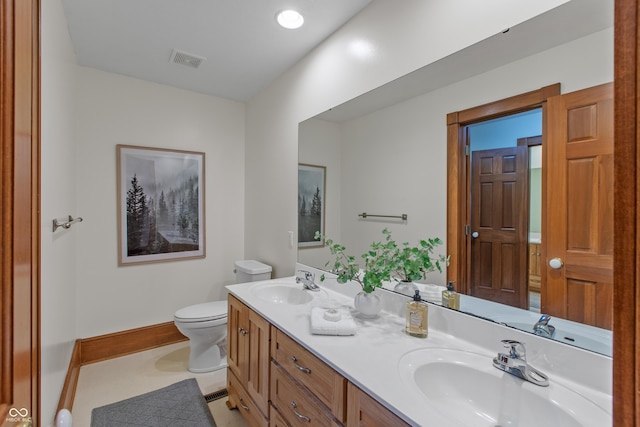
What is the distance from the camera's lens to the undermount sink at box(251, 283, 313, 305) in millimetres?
1922

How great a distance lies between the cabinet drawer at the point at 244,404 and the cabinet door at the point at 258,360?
5 cm

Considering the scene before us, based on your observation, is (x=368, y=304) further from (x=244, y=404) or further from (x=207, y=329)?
(x=207, y=329)

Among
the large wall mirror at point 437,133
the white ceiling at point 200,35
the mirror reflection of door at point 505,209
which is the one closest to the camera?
the large wall mirror at point 437,133

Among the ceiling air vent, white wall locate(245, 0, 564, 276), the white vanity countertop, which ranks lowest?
the white vanity countertop

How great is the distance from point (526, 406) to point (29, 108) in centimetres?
143

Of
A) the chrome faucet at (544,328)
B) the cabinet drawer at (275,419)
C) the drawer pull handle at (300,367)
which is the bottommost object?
the cabinet drawer at (275,419)

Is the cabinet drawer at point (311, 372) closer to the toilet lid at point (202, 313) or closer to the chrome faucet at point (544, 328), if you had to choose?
the chrome faucet at point (544, 328)

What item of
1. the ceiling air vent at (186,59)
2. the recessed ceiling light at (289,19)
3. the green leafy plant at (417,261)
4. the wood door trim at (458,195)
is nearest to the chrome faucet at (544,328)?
the wood door trim at (458,195)

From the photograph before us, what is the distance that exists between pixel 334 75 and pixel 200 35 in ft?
3.14

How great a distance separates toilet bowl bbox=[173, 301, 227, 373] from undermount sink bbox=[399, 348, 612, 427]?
171 cm

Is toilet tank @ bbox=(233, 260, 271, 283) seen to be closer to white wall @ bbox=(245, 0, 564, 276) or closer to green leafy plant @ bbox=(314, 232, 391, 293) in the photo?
white wall @ bbox=(245, 0, 564, 276)

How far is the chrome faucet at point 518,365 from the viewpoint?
0.89 m

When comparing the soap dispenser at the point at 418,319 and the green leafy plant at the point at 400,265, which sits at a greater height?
the green leafy plant at the point at 400,265

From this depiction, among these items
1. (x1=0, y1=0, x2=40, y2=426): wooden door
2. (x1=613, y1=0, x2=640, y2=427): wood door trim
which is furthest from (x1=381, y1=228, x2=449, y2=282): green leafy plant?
(x1=0, y1=0, x2=40, y2=426): wooden door
